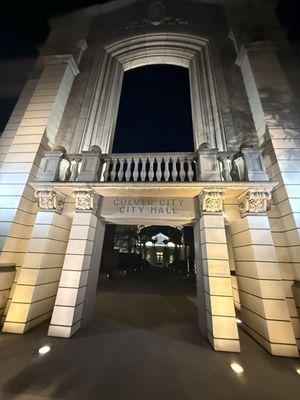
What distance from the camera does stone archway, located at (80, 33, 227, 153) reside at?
22.4 ft

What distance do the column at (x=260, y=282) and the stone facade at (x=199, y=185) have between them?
0.03 metres

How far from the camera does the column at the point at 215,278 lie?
3.84m

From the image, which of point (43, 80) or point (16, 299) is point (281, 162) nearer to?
point (16, 299)

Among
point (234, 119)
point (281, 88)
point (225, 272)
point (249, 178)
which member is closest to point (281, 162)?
point (249, 178)

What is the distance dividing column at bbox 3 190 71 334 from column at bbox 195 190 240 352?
4.20 m

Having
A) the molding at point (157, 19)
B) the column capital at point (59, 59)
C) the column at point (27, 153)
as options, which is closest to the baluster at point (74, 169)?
the column at point (27, 153)

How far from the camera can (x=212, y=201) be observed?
4719 millimetres

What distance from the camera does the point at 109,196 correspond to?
17.8ft

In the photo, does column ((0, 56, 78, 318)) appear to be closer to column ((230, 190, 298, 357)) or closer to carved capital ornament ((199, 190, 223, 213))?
carved capital ornament ((199, 190, 223, 213))

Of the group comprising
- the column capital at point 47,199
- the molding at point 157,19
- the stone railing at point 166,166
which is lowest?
the column capital at point 47,199

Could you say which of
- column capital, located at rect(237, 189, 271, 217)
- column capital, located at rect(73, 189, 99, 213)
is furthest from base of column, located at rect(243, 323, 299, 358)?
column capital, located at rect(73, 189, 99, 213)

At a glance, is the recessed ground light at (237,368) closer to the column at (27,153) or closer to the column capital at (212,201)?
the column capital at (212,201)

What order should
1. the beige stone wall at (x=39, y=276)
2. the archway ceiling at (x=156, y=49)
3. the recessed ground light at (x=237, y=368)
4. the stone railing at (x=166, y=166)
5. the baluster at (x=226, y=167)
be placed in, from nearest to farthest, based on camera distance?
1. the recessed ground light at (x=237, y=368)
2. the beige stone wall at (x=39, y=276)
3. the stone railing at (x=166, y=166)
4. the baluster at (x=226, y=167)
5. the archway ceiling at (x=156, y=49)

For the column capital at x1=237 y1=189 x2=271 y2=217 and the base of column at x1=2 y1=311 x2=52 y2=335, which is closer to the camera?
the base of column at x1=2 y1=311 x2=52 y2=335
